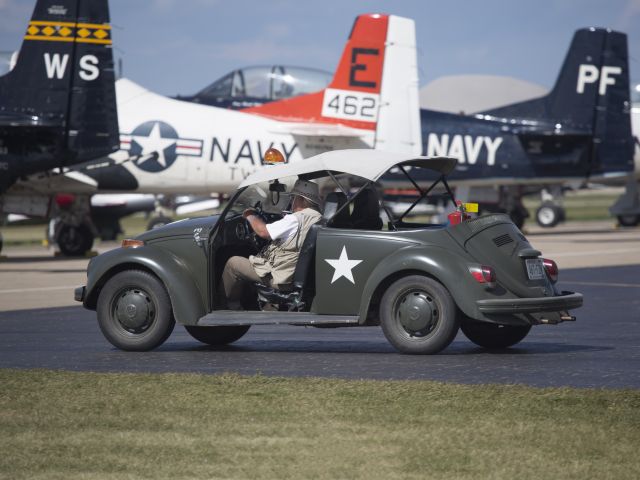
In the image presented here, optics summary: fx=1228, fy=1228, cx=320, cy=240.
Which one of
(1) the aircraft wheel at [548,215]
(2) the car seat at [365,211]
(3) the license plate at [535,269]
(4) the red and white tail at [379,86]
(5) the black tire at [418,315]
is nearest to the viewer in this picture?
(5) the black tire at [418,315]

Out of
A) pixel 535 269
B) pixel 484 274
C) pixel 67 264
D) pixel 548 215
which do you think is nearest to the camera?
pixel 484 274

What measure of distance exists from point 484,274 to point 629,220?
1342 inches

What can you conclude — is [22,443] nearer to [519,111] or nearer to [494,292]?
[494,292]

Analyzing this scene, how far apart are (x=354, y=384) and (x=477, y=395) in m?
0.95

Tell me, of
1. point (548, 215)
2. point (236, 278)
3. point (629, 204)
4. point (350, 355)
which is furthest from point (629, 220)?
point (236, 278)

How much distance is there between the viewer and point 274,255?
35.1 feet

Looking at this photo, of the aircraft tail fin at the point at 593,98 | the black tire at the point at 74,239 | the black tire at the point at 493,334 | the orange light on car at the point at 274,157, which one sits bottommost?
the black tire at the point at 74,239

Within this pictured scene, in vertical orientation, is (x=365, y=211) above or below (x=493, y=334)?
above

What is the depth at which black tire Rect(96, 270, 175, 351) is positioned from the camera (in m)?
10.7

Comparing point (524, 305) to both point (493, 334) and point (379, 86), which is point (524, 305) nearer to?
point (493, 334)

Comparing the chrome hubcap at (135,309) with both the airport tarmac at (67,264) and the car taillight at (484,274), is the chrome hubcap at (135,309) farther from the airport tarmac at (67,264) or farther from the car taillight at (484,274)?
the airport tarmac at (67,264)

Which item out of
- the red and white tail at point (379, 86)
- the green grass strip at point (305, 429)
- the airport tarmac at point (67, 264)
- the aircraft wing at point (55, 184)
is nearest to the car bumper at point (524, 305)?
the green grass strip at point (305, 429)

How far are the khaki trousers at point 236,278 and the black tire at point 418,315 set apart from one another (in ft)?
4.04

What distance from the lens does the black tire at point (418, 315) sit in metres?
9.96
